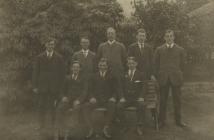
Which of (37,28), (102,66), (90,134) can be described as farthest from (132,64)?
(37,28)

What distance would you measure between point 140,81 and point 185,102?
2996 mm

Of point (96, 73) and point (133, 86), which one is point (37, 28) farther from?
point (133, 86)

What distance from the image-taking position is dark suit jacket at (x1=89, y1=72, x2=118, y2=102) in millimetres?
7539

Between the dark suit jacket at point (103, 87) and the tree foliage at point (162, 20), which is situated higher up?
the tree foliage at point (162, 20)

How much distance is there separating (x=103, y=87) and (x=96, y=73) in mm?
297

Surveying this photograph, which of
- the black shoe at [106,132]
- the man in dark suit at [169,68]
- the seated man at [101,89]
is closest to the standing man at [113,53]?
the seated man at [101,89]

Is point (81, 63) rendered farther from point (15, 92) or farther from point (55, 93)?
point (15, 92)

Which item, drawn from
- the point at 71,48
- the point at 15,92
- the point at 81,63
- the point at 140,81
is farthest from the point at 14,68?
the point at 140,81

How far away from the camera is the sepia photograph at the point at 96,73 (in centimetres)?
751

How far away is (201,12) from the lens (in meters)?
11.9

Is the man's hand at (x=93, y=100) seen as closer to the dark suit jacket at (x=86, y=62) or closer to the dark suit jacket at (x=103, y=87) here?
the dark suit jacket at (x=103, y=87)

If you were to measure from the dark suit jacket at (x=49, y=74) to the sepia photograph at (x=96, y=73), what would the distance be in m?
0.02

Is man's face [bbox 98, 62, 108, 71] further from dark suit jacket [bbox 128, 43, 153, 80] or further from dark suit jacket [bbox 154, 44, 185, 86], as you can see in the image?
dark suit jacket [bbox 154, 44, 185, 86]

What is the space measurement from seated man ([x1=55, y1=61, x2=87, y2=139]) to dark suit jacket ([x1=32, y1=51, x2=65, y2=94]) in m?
0.27
